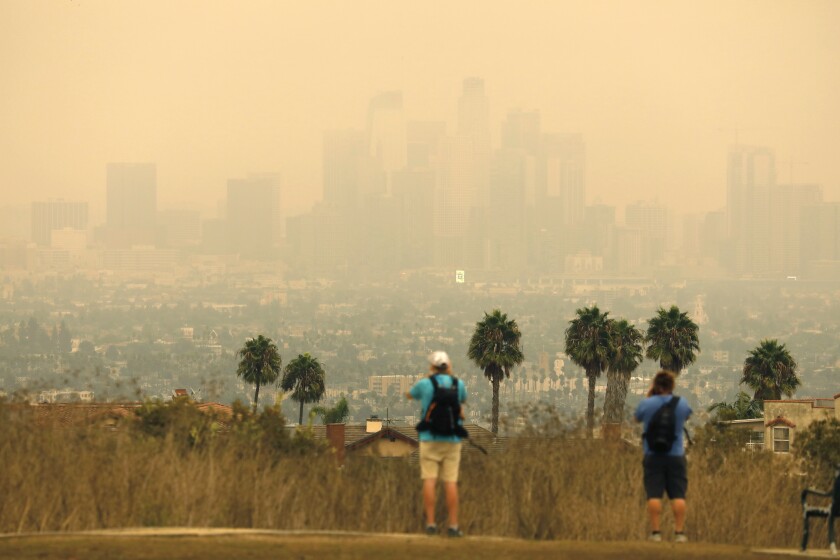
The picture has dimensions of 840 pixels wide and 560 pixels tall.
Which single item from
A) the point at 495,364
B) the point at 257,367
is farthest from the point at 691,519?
the point at 257,367

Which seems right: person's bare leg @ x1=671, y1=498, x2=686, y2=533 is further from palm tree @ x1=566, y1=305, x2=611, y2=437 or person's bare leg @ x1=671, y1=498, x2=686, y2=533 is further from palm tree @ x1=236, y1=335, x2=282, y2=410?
palm tree @ x1=236, y1=335, x2=282, y2=410

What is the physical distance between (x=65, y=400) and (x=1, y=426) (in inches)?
113

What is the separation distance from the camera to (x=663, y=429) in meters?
13.7

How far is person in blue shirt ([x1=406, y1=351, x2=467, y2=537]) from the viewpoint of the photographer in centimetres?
1359

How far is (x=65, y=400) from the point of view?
18.5 m

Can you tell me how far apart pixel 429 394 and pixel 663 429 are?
2415 mm

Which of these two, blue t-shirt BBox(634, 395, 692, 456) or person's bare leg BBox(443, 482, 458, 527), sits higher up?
blue t-shirt BBox(634, 395, 692, 456)

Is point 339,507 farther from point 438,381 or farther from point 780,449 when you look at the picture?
point 780,449

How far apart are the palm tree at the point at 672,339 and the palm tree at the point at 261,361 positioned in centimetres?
2840

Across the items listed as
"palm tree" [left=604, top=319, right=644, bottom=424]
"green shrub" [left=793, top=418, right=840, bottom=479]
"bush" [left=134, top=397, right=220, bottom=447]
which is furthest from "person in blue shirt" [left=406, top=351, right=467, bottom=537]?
"palm tree" [left=604, top=319, right=644, bottom=424]

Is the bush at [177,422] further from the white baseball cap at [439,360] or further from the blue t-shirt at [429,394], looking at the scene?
the white baseball cap at [439,360]

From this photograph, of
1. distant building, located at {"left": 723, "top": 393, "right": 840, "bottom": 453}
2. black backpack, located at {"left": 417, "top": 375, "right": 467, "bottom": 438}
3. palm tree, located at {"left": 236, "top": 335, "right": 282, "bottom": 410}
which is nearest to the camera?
black backpack, located at {"left": 417, "top": 375, "right": 467, "bottom": 438}

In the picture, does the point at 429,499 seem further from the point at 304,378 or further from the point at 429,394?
the point at 304,378

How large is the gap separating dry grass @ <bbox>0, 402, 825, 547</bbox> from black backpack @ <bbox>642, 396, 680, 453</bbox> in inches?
57.6
